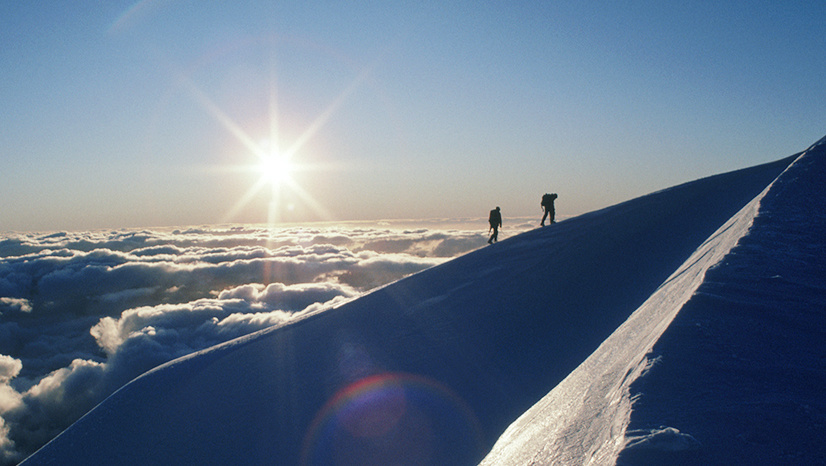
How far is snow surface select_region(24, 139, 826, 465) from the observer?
6.25 feet

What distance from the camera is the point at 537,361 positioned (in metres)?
7.61

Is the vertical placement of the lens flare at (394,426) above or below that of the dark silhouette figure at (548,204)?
below

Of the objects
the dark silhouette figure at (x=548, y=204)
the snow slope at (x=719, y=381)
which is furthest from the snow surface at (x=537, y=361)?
the dark silhouette figure at (x=548, y=204)

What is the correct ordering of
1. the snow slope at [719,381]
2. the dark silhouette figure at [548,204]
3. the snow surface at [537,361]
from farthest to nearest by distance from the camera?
1. the dark silhouette figure at [548,204]
2. the snow surface at [537,361]
3. the snow slope at [719,381]

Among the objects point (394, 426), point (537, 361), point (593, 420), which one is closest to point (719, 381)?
point (593, 420)

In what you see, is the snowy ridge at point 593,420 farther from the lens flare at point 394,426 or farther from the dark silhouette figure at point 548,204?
the dark silhouette figure at point 548,204

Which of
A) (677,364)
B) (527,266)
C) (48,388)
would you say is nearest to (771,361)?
(677,364)

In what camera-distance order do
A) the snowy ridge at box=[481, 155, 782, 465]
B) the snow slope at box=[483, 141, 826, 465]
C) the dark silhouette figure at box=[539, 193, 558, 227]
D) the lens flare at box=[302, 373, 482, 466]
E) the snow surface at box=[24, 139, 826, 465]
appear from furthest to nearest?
the dark silhouette figure at box=[539, 193, 558, 227]
the lens flare at box=[302, 373, 482, 466]
the snow surface at box=[24, 139, 826, 465]
the snowy ridge at box=[481, 155, 782, 465]
the snow slope at box=[483, 141, 826, 465]

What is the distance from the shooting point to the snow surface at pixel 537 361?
1.90 m

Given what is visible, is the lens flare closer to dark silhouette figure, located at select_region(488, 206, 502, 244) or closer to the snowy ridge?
the snowy ridge

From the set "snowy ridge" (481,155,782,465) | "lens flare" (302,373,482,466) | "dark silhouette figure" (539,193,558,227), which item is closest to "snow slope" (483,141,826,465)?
"snowy ridge" (481,155,782,465)

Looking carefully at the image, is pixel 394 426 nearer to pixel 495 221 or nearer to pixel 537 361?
pixel 537 361

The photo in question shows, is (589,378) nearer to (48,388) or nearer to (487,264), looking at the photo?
(487,264)

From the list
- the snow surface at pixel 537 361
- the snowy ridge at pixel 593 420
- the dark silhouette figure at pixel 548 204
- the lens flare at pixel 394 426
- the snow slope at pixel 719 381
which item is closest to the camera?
the snow slope at pixel 719 381
